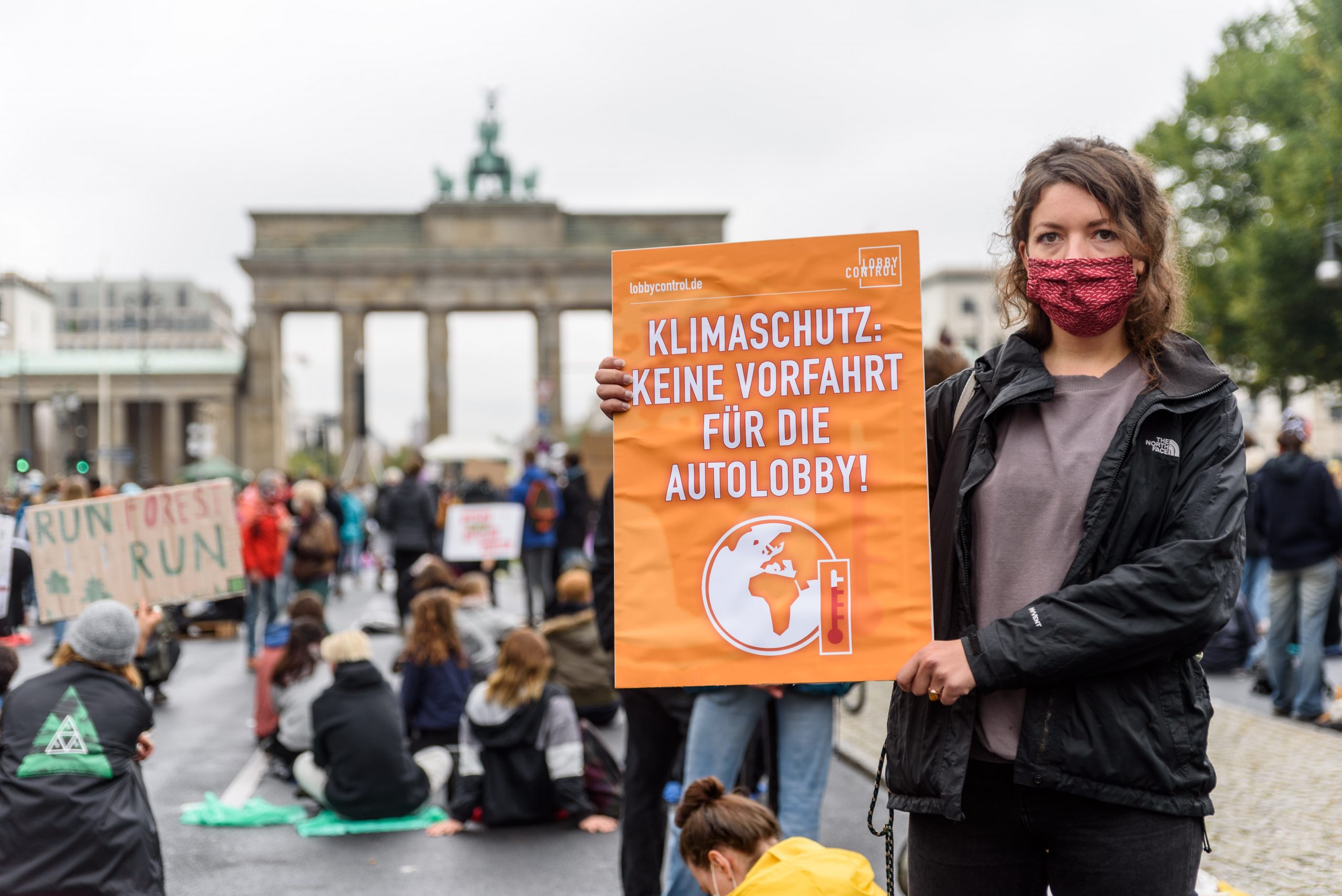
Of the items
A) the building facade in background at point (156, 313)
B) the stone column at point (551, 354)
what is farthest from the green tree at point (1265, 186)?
the building facade in background at point (156, 313)

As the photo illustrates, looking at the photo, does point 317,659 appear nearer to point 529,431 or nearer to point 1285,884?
point 1285,884

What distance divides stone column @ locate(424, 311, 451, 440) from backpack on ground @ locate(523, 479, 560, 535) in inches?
1604

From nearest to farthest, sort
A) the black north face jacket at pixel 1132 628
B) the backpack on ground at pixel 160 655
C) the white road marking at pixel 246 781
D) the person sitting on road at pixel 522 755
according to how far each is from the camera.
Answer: the black north face jacket at pixel 1132 628, the person sitting on road at pixel 522 755, the white road marking at pixel 246 781, the backpack on ground at pixel 160 655

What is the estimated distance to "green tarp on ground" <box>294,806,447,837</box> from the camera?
7.31m

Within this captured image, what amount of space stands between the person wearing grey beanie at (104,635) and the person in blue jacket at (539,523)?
34.5 feet

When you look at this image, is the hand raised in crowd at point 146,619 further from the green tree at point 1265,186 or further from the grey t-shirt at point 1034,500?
the green tree at point 1265,186

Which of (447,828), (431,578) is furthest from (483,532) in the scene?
(447,828)

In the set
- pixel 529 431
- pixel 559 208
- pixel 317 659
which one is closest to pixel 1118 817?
pixel 317 659

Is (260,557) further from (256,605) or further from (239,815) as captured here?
(239,815)

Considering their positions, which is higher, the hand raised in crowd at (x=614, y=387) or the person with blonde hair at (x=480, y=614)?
the hand raised in crowd at (x=614, y=387)

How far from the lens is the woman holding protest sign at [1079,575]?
2.17 meters

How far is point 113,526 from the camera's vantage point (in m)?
6.64

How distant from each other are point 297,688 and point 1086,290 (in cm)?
723

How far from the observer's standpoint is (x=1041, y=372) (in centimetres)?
239
